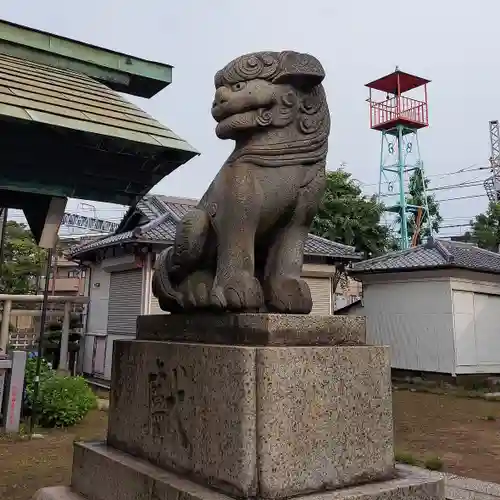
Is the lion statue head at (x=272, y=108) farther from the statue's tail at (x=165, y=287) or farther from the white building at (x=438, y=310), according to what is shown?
the white building at (x=438, y=310)

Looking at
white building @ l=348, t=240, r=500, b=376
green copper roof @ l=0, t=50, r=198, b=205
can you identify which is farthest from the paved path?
white building @ l=348, t=240, r=500, b=376

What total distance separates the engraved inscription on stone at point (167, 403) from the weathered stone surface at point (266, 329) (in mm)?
188

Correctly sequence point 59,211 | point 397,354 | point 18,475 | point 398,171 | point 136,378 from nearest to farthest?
point 136,378 < point 59,211 < point 18,475 < point 397,354 < point 398,171

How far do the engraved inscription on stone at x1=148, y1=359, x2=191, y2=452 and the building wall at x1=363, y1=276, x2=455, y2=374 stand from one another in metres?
10.5

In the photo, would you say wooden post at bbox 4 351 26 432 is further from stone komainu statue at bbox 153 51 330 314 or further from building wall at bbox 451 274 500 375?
building wall at bbox 451 274 500 375

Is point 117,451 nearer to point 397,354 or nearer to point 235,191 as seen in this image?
point 235,191

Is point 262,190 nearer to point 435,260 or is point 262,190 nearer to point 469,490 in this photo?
point 469,490

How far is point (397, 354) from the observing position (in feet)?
44.8

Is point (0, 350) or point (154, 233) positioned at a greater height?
point (154, 233)

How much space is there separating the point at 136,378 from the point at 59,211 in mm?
2209

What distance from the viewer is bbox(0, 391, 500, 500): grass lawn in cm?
509

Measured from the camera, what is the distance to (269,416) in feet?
6.74

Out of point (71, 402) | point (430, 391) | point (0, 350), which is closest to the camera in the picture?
point (71, 402)

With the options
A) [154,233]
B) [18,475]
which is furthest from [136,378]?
[154,233]
